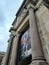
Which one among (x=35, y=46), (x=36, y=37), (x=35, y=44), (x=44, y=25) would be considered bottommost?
(x=35, y=46)

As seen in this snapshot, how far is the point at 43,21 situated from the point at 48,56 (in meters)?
2.91

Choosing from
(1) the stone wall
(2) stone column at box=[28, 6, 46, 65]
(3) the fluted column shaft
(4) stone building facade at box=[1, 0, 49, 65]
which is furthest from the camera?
(1) the stone wall

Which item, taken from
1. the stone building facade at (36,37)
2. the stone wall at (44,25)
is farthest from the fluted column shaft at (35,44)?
the stone wall at (44,25)

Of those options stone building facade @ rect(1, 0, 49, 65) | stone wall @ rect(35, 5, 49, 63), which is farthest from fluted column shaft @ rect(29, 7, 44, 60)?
stone wall @ rect(35, 5, 49, 63)

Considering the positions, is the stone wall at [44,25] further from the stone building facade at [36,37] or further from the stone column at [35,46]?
the stone column at [35,46]

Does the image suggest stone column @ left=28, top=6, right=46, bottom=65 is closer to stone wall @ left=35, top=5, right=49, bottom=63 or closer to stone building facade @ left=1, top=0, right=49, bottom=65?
stone building facade @ left=1, top=0, right=49, bottom=65

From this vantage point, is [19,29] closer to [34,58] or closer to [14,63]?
[14,63]

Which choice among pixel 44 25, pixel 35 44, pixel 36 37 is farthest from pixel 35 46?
pixel 44 25

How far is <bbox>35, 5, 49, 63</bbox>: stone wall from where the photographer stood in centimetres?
737

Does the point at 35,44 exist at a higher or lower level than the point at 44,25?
lower

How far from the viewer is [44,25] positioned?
843cm

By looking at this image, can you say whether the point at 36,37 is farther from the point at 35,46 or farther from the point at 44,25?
the point at 44,25

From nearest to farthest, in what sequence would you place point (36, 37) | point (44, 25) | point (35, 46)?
point (35, 46), point (36, 37), point (44, 25)

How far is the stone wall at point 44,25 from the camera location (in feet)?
24.2
